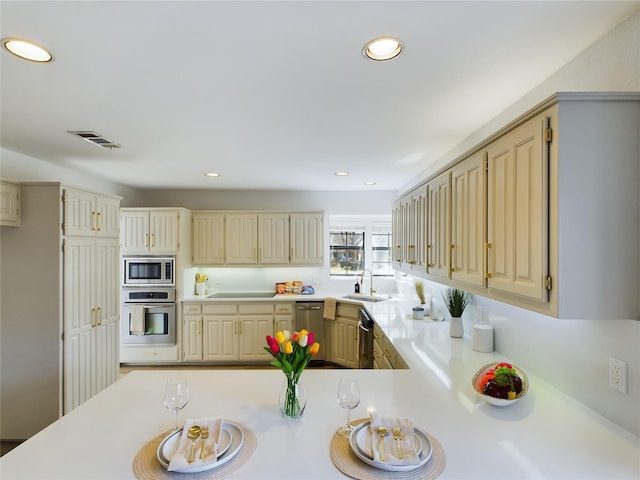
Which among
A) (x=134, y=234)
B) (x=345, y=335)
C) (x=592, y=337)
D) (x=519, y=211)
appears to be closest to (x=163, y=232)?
(x=134, y=234)

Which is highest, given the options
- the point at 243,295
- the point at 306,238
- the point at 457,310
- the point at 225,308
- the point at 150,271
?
the point at 306,238

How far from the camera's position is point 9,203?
8.16ft

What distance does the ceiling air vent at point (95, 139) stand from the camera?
2.37 m

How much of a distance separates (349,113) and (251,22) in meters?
0.94

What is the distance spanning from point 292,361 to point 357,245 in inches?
149

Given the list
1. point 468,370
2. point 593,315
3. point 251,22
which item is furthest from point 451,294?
point 251,22

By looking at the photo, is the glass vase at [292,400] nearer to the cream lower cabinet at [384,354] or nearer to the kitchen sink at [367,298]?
the cream lower cabinet at [384,354]

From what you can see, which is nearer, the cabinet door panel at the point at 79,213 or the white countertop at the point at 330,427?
the white countertop at the point at 330,427

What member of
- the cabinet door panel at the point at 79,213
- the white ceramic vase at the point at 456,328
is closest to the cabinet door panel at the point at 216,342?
the cabinet door panel at the point at 79,213

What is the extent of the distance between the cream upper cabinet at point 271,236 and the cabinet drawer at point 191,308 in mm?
1043

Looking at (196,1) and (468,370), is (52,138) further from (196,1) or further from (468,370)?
(468,370)

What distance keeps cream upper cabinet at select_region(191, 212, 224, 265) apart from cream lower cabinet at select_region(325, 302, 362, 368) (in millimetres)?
1861

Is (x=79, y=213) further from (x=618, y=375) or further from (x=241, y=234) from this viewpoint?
(x=618, y=375)

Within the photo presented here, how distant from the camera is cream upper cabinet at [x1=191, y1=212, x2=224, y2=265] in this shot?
460 cm
